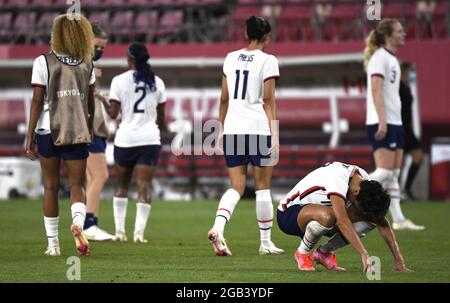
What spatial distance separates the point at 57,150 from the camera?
10.0 m

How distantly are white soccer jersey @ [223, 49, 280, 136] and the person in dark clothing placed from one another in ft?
20.1

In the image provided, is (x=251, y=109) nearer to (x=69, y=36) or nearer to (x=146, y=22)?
(x=69, y=36)

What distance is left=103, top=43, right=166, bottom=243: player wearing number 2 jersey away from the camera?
12109 millimetres

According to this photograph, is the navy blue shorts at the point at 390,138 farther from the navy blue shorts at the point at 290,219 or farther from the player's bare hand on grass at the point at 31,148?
the player's bare hand on grass at the point at 31,148

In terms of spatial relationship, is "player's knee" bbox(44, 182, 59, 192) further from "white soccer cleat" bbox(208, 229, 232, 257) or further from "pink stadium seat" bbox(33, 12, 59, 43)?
"pink stadium seat" bbox(33, 12, 59, 43)

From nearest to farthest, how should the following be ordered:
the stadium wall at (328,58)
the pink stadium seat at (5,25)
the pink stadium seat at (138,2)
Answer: the stadium wall at (328,58) < the pink stadium seat at (5,25) < the pink stadium seat at (138,2)

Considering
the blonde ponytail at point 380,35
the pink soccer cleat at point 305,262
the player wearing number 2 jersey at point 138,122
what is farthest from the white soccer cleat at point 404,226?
the pink soccer cleat at point 305,262

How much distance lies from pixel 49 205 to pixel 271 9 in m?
15.6

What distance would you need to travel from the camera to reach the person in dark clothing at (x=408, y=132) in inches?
643

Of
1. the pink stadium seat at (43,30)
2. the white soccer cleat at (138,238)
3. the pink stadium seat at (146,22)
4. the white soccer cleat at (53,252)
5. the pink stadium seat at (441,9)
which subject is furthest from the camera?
the pink stadium seat at (43,30)

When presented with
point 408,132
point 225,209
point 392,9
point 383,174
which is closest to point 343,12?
point 392,9

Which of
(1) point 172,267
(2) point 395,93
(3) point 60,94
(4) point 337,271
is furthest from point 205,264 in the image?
(2) point 395,93

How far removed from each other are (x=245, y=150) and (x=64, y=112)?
1.70m

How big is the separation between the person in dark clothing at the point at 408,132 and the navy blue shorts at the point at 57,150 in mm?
7293
